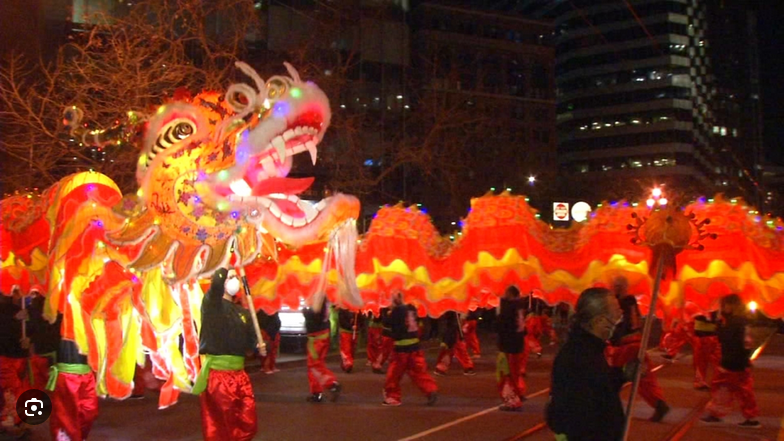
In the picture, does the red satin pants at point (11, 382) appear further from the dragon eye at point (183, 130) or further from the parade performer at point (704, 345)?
the parade performer at point (704, 345)

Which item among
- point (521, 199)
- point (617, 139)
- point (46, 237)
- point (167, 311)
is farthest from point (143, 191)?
point (617, 139)

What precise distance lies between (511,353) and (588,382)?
22.5 feet

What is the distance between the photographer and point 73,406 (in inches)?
306

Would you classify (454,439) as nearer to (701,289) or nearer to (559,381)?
(701,289)

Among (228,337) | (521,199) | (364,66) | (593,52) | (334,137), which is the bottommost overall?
(228,337)

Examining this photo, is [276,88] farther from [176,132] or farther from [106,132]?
[106,132]

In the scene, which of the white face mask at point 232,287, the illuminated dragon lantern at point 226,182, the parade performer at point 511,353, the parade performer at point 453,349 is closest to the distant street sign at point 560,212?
the parade performer at point 453,349

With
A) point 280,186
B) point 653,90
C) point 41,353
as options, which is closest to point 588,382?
point 280,186

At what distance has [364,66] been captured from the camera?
42.4 metres

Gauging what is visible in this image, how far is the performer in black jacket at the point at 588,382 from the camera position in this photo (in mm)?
4363

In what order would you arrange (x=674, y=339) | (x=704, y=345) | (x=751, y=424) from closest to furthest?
1. (x=751, y=424)
2. (x=704, y=345)
3. (x=674, y=339)

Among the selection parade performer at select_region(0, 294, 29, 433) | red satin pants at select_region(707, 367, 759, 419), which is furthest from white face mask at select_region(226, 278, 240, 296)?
red satin pants at select_region(707, 367, 759, 419)

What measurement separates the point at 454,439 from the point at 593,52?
9178 cm

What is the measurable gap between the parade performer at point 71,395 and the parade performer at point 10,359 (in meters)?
2.08
